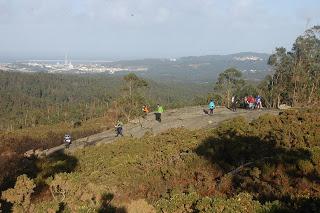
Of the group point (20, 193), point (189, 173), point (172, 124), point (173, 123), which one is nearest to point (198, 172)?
point (189, 173)

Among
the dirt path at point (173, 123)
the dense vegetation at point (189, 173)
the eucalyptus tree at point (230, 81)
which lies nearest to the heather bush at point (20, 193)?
the dense vegetation at point (189, 173)

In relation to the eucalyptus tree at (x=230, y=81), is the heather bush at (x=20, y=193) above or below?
→ above

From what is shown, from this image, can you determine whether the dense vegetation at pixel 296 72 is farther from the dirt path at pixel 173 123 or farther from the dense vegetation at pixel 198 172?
the dense vegetation at pixel 198 172

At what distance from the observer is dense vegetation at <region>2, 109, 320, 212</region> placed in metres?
11.0

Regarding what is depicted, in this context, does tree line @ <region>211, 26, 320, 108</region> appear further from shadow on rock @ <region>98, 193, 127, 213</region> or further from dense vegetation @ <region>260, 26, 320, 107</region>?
shadow on rock @ <region>98, 193, 127, 213</region>

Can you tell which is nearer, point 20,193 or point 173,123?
point 20,193

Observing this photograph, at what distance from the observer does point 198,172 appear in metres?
17.2

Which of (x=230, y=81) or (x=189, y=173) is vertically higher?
(x=189, y=173)

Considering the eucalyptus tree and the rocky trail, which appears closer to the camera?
the rocky trail

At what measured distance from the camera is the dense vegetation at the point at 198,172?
11.0 m

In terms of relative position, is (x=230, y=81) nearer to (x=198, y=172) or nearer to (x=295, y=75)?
(x=295, y=75)

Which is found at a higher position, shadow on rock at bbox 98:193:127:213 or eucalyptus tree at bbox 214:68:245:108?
shadow on rock at bbox 98:193:127:213

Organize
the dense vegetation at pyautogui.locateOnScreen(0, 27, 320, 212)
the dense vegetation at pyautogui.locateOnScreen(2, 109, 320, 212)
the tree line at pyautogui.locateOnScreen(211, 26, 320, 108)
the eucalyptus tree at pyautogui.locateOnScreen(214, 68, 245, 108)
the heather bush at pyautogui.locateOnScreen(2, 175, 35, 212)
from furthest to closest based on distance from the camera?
the eucalyptus tree at pyautogui.locateOnScreen(214, 68, 245, 108) → the tree line at pyautogui.locateOnScreen(211, 26, 320, 108) → the heather bush at pyautogui.locateOnScreen(2, 175, 35, 212) → the dense vegetation at pyautogui.locateOnScreen(0, 27, 320, 212) → the dense vegetation at pyautogui.locateOnScreen(2, 109, 320, 212)

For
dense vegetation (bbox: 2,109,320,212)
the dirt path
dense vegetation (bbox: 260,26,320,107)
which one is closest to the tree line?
dense vegetation (bbox: 260,26,320,107)
